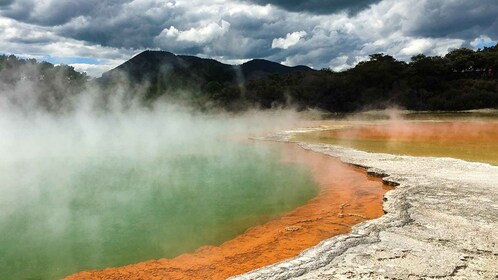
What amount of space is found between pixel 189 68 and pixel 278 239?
107 metres

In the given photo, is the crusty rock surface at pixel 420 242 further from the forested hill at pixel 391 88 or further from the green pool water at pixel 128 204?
the forested hill at pixel 391 88

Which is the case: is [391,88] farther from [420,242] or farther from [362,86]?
[420,242]

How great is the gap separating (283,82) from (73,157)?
45.4 meters

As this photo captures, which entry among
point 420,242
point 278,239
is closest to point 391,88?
point 278,239

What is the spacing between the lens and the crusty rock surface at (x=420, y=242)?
3971mm

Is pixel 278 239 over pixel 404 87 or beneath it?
beneath

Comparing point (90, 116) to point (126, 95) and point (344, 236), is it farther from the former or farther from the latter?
point (344, 236)

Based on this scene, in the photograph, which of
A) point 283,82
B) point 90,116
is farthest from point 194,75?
point 90,116

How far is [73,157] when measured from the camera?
1512 cm

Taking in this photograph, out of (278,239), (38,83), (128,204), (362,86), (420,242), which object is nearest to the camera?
(420,242)

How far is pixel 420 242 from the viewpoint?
15.4 ft

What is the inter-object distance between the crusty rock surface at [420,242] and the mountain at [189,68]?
9392cm

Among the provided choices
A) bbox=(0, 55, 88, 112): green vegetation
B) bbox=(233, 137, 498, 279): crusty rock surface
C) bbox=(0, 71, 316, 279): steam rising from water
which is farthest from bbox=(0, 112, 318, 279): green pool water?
bbox=(0, 55, 88, 112): green vegetation

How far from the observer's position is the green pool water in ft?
18.4
